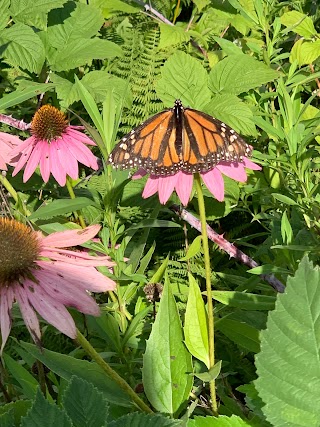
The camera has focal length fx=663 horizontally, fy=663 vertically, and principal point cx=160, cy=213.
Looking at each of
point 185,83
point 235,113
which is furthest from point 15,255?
point 185,83

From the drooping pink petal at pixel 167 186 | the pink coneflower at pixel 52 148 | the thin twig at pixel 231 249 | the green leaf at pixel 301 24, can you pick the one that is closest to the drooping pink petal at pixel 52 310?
the drooping pink petal at pixel 167 186

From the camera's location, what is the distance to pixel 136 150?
1.31 m

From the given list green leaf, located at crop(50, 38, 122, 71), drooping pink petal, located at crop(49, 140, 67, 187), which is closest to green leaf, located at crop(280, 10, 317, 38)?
green leaf, located at crop(50, 38, 122, 71)

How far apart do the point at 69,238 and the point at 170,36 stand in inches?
56.4

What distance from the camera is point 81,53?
214 cm

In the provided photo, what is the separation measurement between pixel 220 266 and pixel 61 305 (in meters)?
1.13

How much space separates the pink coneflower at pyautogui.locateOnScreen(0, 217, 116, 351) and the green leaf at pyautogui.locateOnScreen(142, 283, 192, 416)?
0.28ft

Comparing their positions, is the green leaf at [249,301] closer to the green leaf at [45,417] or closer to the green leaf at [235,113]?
the green leaf at [45,417]

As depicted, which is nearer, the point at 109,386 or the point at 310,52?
the point at 109,386

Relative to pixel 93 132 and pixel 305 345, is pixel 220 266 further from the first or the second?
pixel 305 345

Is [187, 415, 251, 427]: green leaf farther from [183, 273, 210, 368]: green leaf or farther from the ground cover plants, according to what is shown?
[183, 273, 210, 368]: green leaf

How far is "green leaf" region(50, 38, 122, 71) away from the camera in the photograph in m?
2.10

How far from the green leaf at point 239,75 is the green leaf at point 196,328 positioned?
0.95 meters

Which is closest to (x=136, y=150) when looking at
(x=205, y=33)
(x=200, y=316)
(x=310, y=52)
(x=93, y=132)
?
(x=93, y=132)
